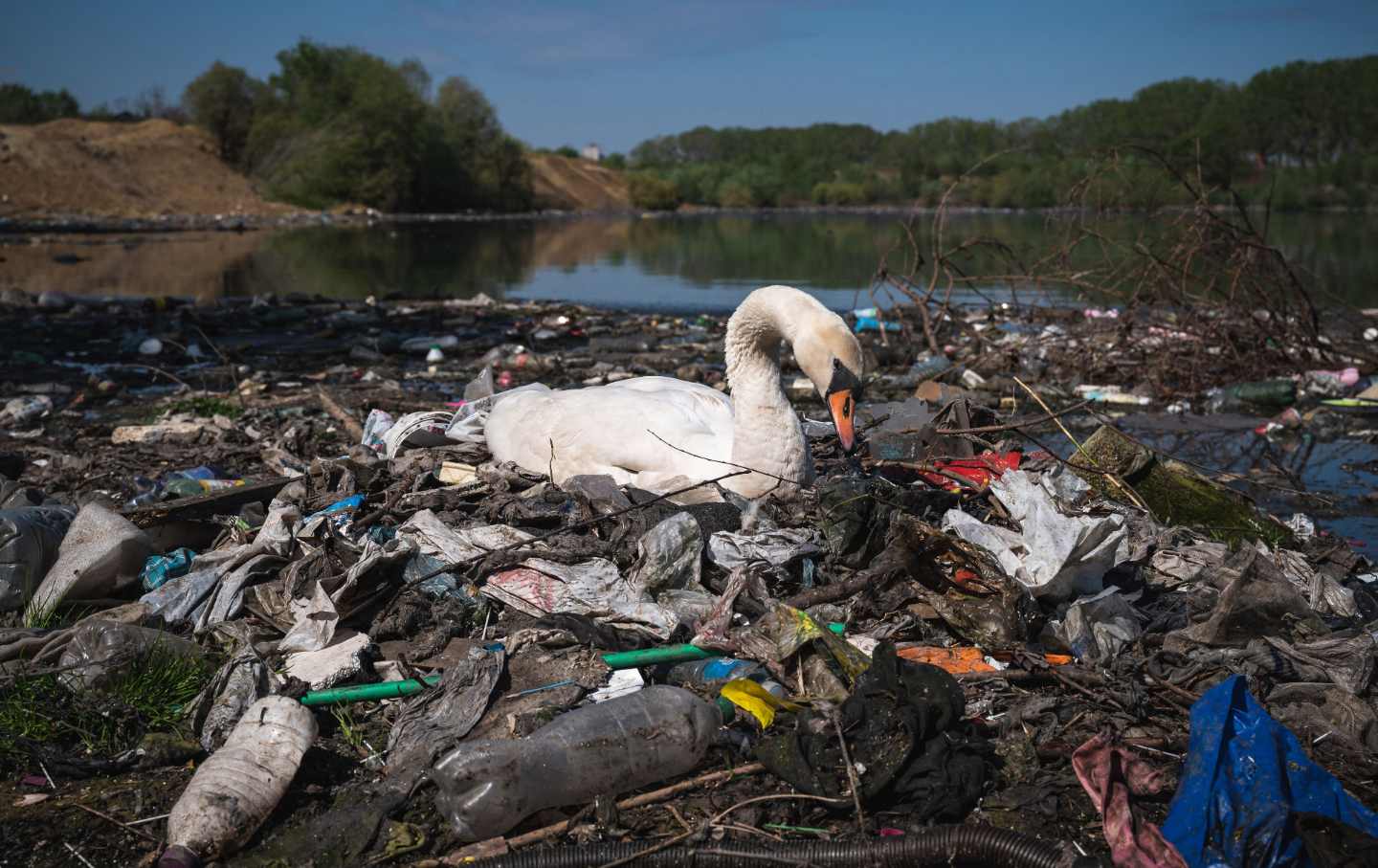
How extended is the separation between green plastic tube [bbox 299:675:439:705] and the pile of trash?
0.4 inches

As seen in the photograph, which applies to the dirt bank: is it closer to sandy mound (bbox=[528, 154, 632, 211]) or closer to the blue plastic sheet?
sandy mound (bbox=[528, 154, 632, 211])

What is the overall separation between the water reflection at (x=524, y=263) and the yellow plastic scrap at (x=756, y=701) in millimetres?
7654

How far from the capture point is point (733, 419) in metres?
4.77

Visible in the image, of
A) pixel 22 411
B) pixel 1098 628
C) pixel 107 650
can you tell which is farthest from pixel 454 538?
pixel 22 411

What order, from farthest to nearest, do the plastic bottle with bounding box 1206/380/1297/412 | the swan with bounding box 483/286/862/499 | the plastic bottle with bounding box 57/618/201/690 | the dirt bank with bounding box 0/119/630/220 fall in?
the dirt bank with bounding box 0/119/630/220 → the plastic bottle with bounding box 1206/380/1297/412 → the swan with bounding box 483/286/862/499 → the plastic bottle with bounding box 57/618/201/690

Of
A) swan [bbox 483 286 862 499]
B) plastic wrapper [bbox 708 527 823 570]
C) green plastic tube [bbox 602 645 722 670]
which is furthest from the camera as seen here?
swan [bbox 483 286 862 499]

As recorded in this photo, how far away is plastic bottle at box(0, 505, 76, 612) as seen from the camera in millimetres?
3930

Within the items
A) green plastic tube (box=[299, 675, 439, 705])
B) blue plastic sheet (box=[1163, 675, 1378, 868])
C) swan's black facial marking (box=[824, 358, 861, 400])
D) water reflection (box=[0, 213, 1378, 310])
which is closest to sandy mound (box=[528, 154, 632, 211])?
water reflection (box=[0, 213, 1378, 310])

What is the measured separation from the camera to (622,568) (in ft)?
13.6

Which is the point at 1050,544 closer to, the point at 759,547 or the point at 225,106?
the point at 759,547

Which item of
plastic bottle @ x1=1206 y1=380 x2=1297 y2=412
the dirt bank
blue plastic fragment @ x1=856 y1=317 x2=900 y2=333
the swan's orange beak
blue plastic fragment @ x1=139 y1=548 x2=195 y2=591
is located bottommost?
Answer: blue plastic fragment @ x1=139 y1=548 x2=195 y2=591

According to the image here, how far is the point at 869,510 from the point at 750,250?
102ft

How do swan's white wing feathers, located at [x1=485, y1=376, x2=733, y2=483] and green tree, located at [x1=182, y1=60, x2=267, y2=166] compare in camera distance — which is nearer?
swan's white wing feathers, located at [x1=485, y1=376, x2=733, y2=483]

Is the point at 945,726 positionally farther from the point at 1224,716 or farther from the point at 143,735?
the point at 143,735
